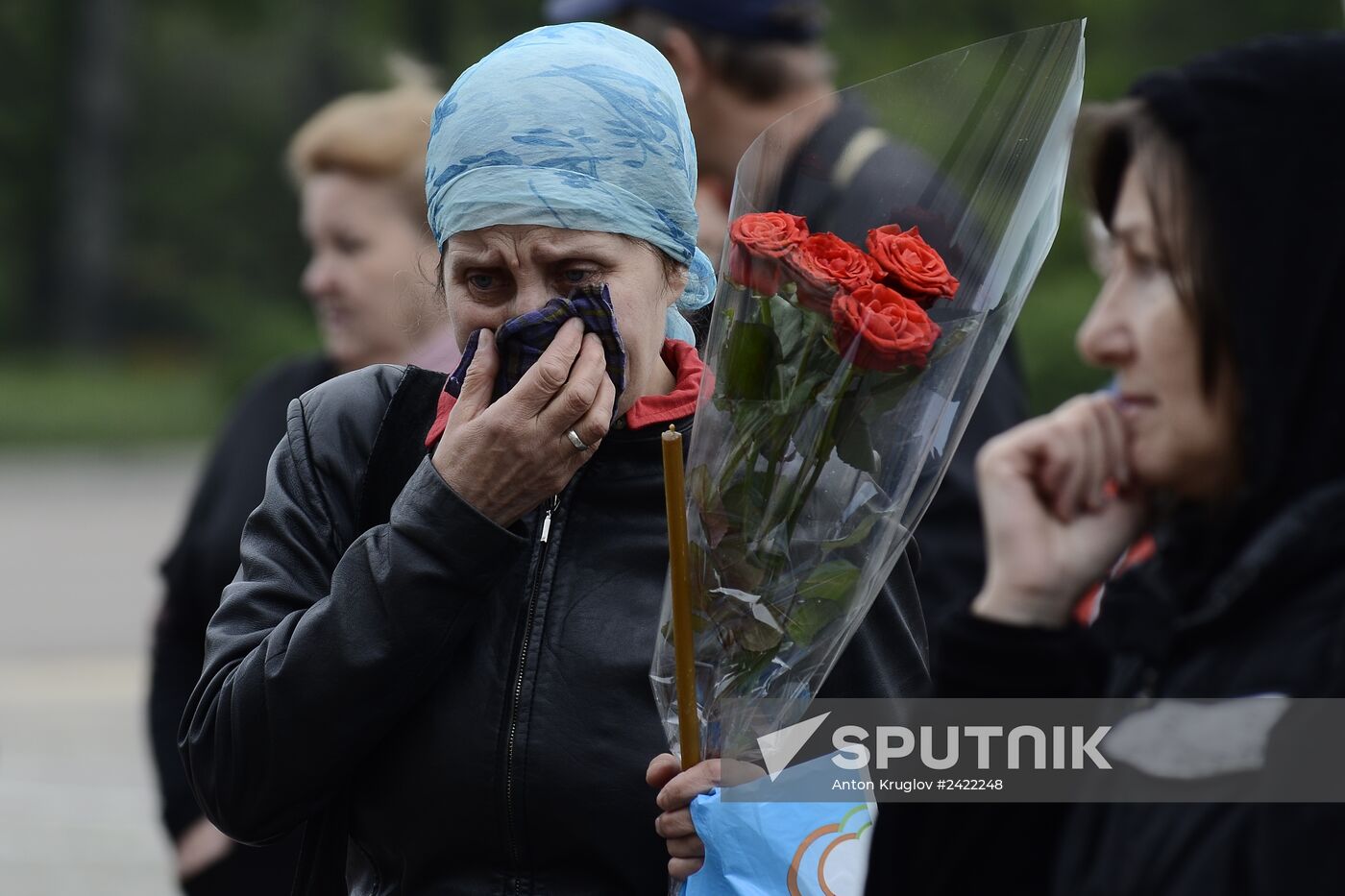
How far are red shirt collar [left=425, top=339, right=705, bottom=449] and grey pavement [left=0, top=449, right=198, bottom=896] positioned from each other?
16.0 feet

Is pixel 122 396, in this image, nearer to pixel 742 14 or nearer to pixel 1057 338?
pixel 1057 338

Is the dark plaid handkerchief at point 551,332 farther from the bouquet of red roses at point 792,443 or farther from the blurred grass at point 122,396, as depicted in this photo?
the blurred grass at point 122,396

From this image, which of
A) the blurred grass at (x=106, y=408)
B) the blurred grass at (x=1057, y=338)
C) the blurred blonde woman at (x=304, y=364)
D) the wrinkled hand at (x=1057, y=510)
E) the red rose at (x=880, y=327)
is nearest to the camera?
the wrinkled hand at (x=1057, y=510)

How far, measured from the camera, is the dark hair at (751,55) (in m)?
4.04

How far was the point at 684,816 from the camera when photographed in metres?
2.13

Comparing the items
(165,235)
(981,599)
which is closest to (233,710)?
(981,599)

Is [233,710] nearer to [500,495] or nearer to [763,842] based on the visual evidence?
[500,495]

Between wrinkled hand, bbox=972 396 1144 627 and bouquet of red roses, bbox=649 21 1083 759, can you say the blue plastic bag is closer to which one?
bouquet of red roses, bbox=649 21 1083 759

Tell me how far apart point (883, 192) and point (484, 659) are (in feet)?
2.56

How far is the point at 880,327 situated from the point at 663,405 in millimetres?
436

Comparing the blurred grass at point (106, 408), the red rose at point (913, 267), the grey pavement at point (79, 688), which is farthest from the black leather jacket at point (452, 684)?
the blurred grass at point (106, 408)

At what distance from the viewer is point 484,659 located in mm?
2291

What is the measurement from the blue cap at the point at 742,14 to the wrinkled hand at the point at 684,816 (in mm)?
2275

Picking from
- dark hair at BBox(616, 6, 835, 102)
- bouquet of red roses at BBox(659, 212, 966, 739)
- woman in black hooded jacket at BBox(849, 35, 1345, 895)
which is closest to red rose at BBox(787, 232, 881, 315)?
bouquet of red roses at BBox(659, 212, 966, 739)
